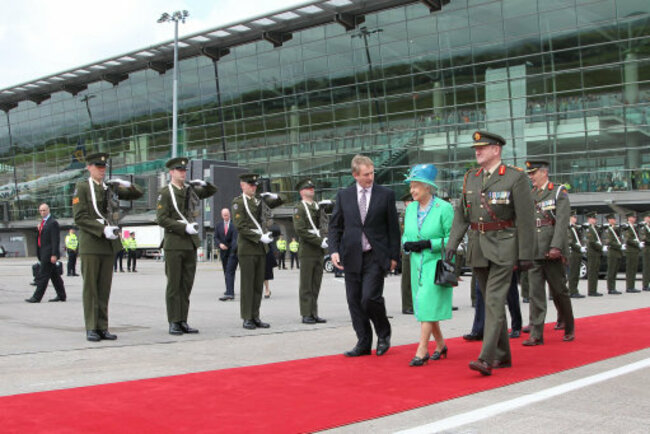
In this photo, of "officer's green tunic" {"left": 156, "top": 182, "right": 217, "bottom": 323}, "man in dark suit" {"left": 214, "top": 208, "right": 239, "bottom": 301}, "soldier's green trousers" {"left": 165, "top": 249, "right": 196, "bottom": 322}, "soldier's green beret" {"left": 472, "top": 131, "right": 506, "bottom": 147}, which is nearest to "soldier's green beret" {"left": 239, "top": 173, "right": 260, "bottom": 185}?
"officer's green tunic" {"left": 156, "top": 182, "right": 217, "bottom": 323}

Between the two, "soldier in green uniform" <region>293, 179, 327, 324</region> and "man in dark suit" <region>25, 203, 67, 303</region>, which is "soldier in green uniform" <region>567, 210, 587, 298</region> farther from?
"man in dark suit" <region>25, 203, 67, 303</region>

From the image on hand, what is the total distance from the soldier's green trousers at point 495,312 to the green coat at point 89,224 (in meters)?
4.20

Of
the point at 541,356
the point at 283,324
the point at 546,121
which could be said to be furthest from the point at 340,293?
the point at 546,121

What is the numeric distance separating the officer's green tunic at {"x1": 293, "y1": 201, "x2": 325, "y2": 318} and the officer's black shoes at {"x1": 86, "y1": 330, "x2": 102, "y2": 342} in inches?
119

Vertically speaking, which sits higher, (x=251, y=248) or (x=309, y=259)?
(x=251, y=248)

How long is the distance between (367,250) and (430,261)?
65 cm

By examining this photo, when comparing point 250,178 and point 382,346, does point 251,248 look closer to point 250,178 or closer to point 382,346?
point 250,178

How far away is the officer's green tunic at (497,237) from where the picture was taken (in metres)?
5.98

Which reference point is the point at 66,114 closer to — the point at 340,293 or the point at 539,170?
the point at 340,293

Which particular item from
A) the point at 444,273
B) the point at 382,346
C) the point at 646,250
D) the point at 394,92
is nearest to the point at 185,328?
the point at 382,346

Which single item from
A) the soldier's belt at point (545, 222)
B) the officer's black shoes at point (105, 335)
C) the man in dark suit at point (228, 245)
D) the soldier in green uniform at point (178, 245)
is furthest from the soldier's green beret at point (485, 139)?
the man in dark suit at point (228, 245)

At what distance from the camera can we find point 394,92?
44.6 metres

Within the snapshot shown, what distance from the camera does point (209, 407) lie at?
4695mm

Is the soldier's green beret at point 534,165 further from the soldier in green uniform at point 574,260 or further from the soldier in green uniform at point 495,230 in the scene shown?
the soldier in green uniform at point 574,260
